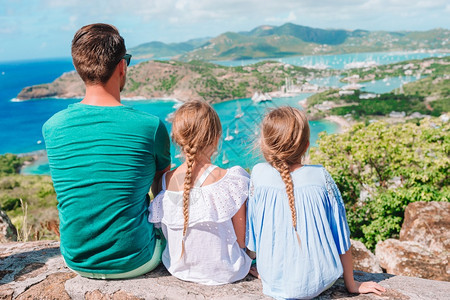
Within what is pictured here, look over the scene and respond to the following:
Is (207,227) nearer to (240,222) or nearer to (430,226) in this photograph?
(240,222)

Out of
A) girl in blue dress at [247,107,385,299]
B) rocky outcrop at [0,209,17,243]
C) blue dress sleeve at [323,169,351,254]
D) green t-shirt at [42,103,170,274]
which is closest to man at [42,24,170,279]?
green t-shirt at [42,103,170,274]

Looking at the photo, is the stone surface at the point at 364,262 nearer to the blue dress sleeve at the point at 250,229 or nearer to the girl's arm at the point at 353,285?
the girl's arm at the point at 353,285

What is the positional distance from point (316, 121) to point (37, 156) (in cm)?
4306

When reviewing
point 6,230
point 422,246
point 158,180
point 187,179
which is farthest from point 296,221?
point 6,230

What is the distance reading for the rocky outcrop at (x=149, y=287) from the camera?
1.75m

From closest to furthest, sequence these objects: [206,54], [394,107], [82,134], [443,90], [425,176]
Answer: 1. [82,134]
2. [425,176]
3. [394,107]
4. [443,90]
5. [206,54]

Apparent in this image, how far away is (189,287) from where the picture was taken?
1.82 meters

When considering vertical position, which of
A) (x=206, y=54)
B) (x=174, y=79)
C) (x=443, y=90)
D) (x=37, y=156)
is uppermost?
(x=206, y=54)

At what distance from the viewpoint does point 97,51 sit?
1654mm

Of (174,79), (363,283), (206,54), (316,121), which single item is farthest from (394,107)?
(206,54)

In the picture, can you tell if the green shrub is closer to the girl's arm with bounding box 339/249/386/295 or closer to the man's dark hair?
the girl's arm with bounding box 339/249/386/295

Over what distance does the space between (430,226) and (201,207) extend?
11.4 feet

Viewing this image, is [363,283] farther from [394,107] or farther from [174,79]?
[174,79]

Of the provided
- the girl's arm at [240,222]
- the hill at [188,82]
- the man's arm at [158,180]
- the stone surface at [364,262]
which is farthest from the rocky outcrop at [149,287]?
the hill at [188,82]
